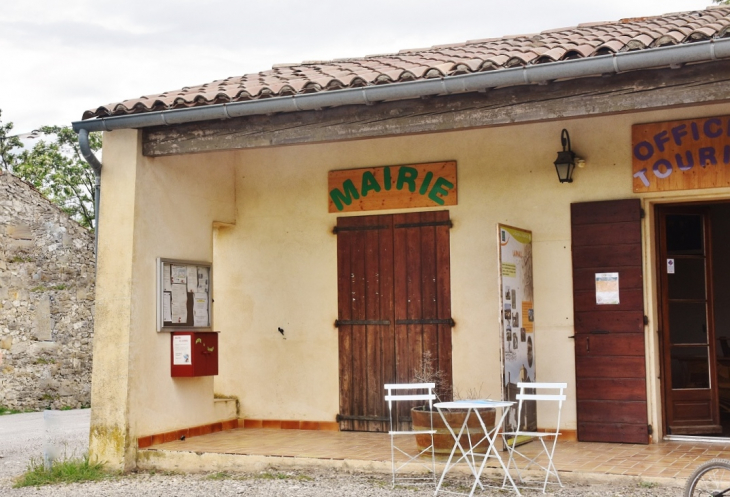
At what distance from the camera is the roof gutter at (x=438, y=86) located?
6062 millimetres

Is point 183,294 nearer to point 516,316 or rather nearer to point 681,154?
point 516,316

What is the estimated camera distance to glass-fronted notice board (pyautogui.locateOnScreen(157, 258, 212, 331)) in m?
8.46

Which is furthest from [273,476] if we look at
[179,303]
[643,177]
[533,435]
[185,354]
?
[643,177]

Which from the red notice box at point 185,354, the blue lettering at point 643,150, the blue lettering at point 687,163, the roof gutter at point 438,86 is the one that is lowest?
the red notice box at point 185,354

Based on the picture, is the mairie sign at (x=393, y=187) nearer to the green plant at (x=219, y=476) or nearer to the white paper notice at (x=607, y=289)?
the white paper notice at (x=607, y=289)

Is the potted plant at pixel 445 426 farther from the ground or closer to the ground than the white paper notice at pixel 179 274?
closer to the ground

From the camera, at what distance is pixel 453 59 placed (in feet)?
26.8

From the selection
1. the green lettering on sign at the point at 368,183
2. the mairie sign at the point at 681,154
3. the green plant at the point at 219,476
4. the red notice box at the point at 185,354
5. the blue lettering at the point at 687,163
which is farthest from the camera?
the green lettering on sign at the point at 368,183

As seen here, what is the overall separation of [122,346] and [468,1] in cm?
1494

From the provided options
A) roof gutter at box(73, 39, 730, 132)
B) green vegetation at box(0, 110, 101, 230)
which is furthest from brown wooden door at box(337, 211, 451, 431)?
green vegetation at box(0, 110, 101, 230)

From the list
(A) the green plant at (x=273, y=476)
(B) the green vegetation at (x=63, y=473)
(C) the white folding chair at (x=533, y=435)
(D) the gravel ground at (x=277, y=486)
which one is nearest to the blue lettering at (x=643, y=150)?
(C) the white folding chair at (x=533, y=435)

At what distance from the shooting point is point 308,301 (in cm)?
961

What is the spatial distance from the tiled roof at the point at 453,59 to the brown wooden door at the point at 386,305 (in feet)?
5.54

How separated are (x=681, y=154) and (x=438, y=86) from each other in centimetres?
256
